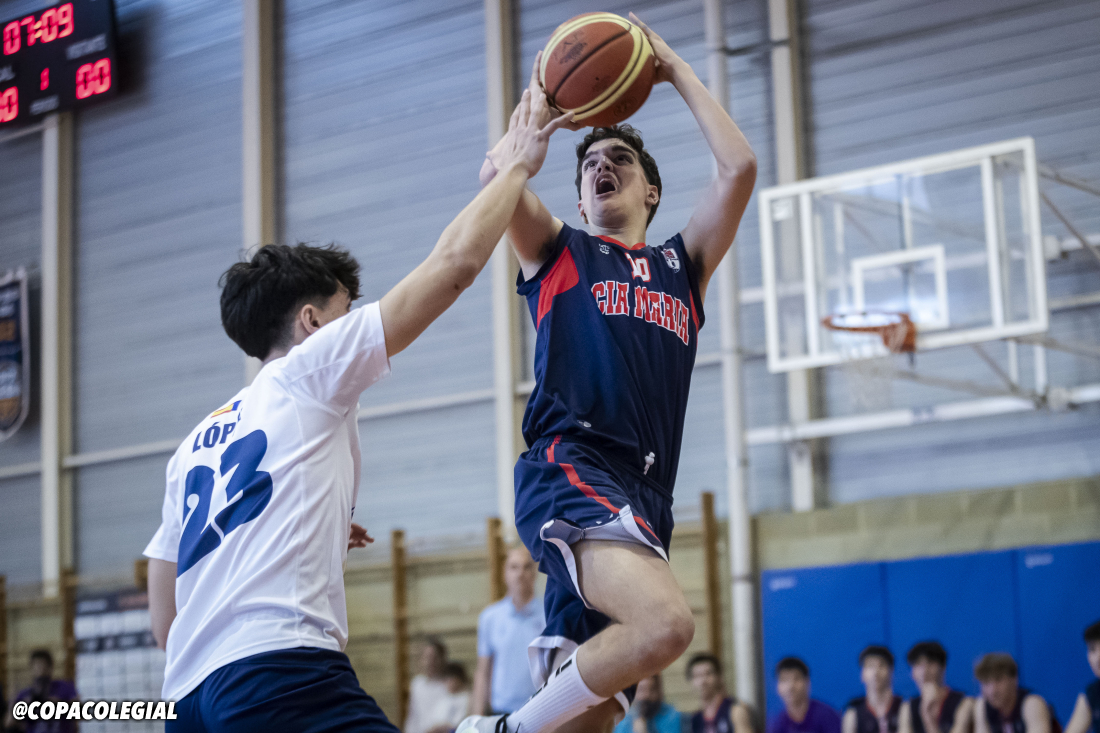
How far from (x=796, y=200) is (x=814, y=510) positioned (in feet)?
8.46

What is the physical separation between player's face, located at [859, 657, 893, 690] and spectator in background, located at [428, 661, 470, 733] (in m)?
3.13

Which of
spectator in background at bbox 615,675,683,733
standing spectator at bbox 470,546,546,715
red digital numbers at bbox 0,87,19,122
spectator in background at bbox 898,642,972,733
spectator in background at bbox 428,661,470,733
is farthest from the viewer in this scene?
red digital numbers at bbox 0,87,19,122

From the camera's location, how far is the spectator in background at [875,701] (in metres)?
8.45

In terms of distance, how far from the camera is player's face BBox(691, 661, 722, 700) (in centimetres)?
880

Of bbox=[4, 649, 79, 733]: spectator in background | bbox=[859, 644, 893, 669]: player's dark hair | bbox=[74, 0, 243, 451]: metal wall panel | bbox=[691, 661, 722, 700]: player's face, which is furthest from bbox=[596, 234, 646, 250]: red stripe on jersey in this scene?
bbox=[74, 0, 243, 451]: metal wall panel

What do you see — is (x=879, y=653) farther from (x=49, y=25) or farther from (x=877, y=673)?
(x=49, y=25)

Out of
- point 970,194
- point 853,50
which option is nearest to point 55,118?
point 853,50

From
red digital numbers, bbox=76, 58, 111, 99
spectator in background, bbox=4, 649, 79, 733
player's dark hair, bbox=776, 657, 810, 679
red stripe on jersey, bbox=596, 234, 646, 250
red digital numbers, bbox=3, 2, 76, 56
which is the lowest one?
spectator in background, bbox=4, 649, 79, 733

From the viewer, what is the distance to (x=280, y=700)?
7.73 ft

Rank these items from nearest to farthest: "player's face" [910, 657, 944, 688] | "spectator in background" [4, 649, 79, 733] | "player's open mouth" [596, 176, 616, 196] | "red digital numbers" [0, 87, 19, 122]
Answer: "player's open mouth" [596, 176, 616, 196] < "player's face" [910, 657, 944, 688] < "spectator in background" [4, 649, 79, 733] < "red digital numbers" [0, 87, 19, 122]

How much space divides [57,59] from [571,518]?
12632 millimetres

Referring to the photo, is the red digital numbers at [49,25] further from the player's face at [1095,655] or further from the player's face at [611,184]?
the player's face at [1095,655]

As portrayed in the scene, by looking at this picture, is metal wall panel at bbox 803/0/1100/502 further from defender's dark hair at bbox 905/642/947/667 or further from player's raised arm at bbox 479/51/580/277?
player's raised arm at bbox 479/51/580/277

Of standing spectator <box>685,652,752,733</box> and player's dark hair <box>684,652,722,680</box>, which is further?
player's dark hair <box>684,652,722,680</box>
